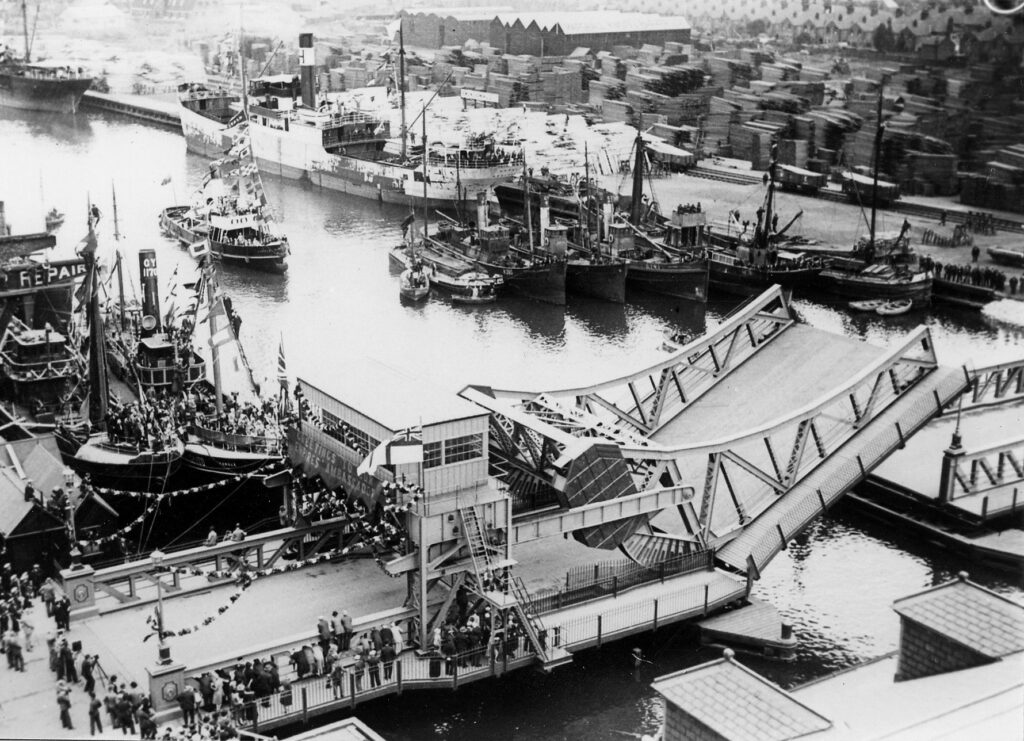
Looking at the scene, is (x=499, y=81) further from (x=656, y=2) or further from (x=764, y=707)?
(x=764, y=707)

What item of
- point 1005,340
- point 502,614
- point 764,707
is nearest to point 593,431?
point 502,614

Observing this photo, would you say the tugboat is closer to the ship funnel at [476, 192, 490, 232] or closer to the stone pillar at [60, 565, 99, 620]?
the ship funnel at [476, 192, 490, 232]

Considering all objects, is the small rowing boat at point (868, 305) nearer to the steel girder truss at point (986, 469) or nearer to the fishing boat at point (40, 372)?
the steel girder truss at point (986, 469)

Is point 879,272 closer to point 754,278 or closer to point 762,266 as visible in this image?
point 762,266

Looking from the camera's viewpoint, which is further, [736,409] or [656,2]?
[656,2]

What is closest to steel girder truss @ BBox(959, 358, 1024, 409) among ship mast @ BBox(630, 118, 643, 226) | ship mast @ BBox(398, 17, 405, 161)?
ship mast @ BBox(630, 118, 643, 226)
